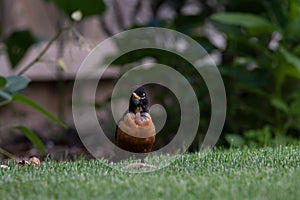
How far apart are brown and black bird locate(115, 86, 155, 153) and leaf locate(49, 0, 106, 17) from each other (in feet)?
7.14

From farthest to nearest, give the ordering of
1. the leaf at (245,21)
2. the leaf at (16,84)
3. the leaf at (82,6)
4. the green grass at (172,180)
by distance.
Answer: the leaf at (245,21) → the leaf at (82,6) → the leaf at (16,84) → the green grass at (172,180)

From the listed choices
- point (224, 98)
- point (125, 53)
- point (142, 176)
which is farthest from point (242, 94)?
point (142, 176)

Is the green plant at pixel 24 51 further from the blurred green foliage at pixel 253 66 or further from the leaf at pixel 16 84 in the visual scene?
the blurred green foliage at pixel 253 66

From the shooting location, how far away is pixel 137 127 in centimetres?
375

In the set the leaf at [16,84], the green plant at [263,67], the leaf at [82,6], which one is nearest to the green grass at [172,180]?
the leaf at [16,84]

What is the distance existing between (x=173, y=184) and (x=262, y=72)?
362cm

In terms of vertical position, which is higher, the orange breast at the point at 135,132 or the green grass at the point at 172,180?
the orange breast at the point at 135,132

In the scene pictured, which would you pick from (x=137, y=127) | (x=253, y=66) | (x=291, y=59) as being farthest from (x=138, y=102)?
(x=253, y=66)

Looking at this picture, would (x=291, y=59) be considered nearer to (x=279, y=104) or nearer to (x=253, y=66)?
(x=279, y=104)

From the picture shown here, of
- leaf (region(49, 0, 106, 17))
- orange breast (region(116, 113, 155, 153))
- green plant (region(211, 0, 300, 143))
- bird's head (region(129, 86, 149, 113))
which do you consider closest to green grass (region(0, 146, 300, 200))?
orange breast (region(116, 113, 155, 153))

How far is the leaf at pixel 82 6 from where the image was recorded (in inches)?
229

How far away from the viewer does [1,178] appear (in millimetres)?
3414

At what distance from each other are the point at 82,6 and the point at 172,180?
2982 millimetres

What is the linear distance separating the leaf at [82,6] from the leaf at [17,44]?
19.3 inches
